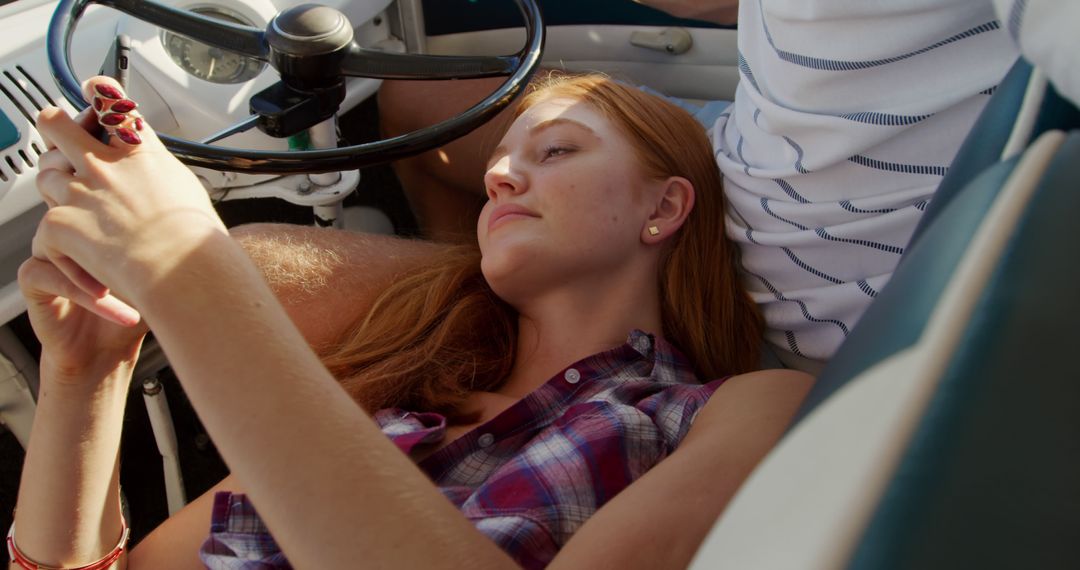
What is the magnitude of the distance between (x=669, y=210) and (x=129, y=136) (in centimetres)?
70

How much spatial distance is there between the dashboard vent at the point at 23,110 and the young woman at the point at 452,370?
29 centimetres

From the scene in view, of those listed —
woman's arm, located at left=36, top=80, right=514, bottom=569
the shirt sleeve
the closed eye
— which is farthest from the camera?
the closed eye

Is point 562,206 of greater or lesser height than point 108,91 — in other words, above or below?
below

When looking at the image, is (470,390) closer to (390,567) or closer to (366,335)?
(366,335)

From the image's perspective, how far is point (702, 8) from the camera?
1635 millimetres

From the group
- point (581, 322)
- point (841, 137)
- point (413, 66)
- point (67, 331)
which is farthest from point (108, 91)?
point (841, 137)

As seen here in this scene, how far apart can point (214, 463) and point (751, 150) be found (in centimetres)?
111

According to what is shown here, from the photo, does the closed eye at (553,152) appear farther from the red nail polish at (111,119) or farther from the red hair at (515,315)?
the red nail polish at (111,119)

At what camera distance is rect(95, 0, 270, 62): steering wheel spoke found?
3.66 ft

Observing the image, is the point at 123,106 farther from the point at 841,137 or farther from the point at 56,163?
the point at 841,137

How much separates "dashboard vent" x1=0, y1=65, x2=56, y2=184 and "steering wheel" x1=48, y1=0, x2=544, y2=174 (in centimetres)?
13

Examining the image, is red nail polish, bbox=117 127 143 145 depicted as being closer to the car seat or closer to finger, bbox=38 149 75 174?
finger, bbox=38 149 75 174

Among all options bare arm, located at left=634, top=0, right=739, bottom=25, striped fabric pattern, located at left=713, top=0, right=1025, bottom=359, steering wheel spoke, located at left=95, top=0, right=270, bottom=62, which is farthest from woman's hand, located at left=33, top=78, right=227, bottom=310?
bare arm, located at left=634, top=0, right=739, bottom=25

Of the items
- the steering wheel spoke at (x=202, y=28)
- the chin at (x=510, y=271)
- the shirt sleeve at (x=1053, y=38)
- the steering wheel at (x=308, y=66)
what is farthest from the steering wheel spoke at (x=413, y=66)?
the shirt sleeve at (x=1053, y=38)
